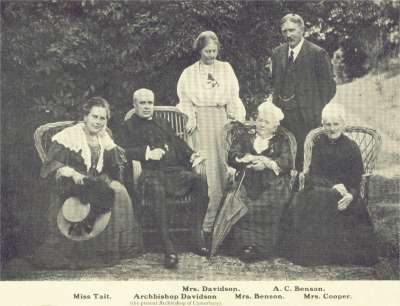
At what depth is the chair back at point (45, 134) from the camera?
6438 mm

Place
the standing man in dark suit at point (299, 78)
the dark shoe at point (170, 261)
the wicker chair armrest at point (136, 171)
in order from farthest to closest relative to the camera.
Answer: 1. the standing man in dark suit at point (299, 78)
2. the wicker chair armrest at point (136, 171)
3. the dark shoe at point (170, 261)

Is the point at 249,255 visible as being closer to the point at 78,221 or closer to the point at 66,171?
the point at 78,221

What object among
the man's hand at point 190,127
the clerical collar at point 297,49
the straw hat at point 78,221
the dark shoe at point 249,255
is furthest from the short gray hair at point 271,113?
the straw hat at point 78,221

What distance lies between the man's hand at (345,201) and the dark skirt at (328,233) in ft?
0.12

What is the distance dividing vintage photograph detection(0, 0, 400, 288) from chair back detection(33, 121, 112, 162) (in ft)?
0.05

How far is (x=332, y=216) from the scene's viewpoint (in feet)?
20.8

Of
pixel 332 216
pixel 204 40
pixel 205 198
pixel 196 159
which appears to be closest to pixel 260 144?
pixel 196 159

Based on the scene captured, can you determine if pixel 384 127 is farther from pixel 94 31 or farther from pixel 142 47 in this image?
pixel 94 31

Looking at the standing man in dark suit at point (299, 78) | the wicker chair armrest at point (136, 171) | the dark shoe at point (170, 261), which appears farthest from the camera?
the standing man in dark suit at point (299, 78)

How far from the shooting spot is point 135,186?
21.0 ft

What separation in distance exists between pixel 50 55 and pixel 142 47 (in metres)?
0.99

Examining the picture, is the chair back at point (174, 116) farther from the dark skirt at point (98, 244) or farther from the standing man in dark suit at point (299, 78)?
the standing man in dark suit at point (299, 78)

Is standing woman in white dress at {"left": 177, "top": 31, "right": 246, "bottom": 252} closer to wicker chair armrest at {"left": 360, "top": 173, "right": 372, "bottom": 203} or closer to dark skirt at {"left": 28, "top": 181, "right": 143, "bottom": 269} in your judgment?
dark skirt at {"left": 28, "top": 181, "right": 143, "bottom": 269}

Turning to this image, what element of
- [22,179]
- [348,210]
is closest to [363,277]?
[348,210]
